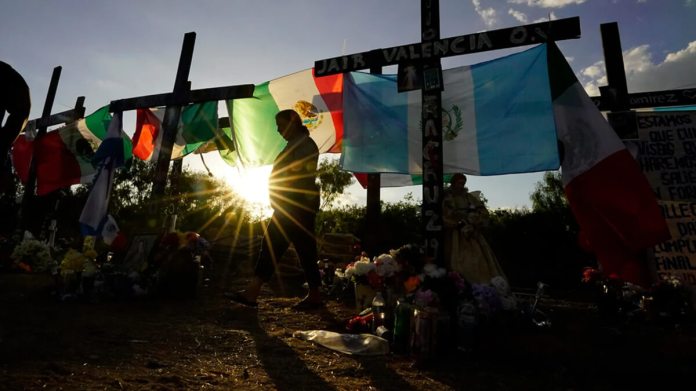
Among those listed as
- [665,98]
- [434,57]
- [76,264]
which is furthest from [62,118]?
[665,98]

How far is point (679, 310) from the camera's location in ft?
13.1

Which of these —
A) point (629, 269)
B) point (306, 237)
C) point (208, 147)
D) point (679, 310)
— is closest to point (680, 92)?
point (679, 310)

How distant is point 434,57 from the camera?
4672mm

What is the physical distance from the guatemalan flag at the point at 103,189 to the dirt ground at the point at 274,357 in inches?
66.3

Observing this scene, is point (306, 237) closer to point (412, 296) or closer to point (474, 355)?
point (412, 296)

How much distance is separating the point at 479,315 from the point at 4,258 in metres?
7.99

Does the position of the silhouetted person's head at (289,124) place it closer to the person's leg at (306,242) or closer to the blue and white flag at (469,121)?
the blue and white flag at (469,121)

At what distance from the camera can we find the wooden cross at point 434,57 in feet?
14.0

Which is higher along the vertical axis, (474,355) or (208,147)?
(208,147)

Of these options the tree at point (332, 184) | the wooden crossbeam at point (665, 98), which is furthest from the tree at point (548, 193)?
the wooden crossbeam at point (665, 98)

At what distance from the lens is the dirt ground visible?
84.4 inches

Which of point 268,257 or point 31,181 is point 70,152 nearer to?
point 31,181

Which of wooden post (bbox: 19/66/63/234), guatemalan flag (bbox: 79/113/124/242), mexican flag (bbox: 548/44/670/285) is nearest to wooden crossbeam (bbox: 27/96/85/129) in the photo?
wooden post (bbox: 19/66/63/234)

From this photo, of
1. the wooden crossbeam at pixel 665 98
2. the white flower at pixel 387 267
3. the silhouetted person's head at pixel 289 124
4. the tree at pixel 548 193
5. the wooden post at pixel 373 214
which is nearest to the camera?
the white flower at pixel 387 267
